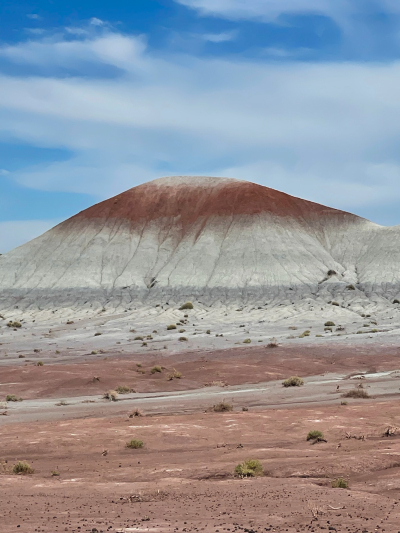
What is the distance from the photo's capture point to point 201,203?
104m

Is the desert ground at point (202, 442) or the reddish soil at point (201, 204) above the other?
the reddish soil at point (201, 204)

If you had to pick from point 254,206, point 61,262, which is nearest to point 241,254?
point 254,206

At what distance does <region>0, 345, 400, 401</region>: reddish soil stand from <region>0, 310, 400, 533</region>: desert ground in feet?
0.37

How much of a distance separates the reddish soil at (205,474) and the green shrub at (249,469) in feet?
0.78

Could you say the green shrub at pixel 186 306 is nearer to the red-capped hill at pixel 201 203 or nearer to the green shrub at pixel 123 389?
the red-capped hill at pixel 201 203

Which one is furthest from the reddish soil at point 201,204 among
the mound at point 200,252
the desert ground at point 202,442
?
the desert ground at point 202,442

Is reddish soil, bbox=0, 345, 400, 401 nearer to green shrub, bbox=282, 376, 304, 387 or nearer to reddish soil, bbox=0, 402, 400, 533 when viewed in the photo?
green shrub, bbox=282, 376, 304, 387

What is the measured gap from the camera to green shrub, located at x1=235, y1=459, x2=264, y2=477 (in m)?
12.5

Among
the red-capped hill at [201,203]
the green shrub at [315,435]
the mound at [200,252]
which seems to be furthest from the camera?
the red-capped hill at [201,203]

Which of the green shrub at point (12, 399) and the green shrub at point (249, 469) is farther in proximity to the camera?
the green shrub at point (12, 399)

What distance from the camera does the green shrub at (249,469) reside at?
12484mm

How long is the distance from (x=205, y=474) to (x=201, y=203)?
9191 cm

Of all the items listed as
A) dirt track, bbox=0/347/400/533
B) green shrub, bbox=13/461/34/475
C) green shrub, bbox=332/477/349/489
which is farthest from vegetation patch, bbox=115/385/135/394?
green shrub, bbox=332/477/349/489

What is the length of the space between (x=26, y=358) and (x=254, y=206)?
62207mm
